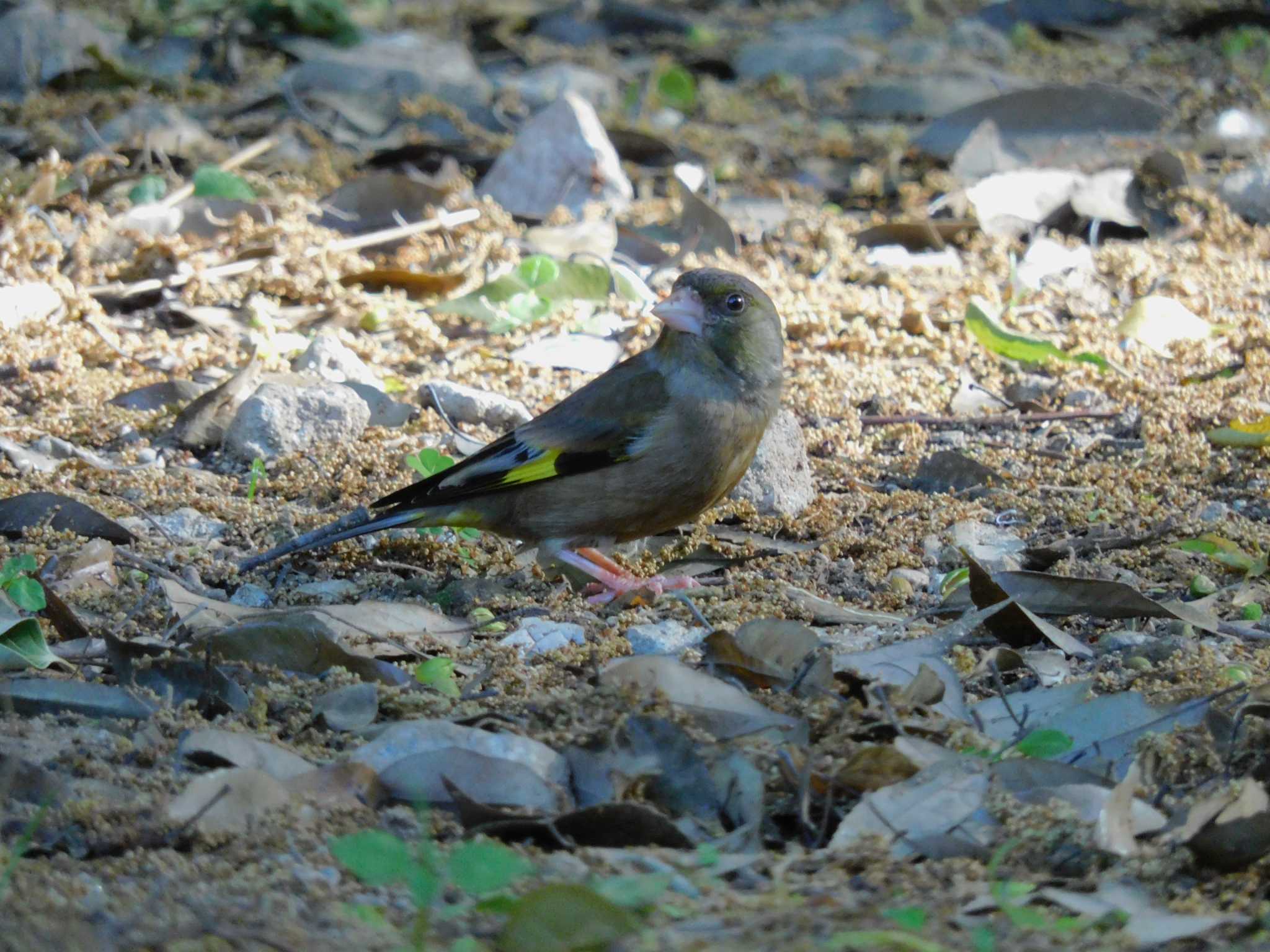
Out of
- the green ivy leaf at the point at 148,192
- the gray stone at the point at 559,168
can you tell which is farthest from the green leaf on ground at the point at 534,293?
the green ivy leaf at the point at 148,192

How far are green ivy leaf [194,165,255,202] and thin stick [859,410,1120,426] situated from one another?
9.70 ft

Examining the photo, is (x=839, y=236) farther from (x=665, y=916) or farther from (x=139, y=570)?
(x=665, y=916)

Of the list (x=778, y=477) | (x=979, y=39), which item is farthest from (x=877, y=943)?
(x=979, y=39)

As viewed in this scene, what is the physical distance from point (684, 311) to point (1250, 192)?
12.1 ft

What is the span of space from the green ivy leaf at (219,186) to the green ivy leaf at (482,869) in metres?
4.90

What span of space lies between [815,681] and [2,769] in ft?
4.90

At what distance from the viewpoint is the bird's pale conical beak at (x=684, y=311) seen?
4.66 meters

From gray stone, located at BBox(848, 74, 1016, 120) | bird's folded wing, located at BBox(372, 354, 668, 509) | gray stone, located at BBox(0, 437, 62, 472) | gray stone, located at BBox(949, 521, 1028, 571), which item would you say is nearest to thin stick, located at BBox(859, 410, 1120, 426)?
gray stone, located at BBox(949, 521, 1028, 571)

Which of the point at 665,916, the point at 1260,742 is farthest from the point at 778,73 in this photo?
the point at 665,916

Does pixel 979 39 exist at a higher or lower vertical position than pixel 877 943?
lower

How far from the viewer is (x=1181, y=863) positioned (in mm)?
2496

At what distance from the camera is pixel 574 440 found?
4500 millimetres

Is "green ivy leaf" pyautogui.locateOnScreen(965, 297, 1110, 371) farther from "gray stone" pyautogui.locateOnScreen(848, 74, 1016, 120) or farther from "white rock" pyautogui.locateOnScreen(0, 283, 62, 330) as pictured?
"white rock" pyautogui.locateOnScreen(0, 283, 62, 330)

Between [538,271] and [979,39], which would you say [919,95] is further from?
[538,271]
